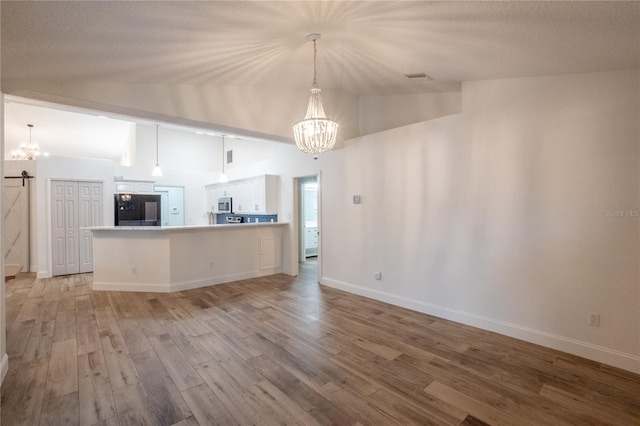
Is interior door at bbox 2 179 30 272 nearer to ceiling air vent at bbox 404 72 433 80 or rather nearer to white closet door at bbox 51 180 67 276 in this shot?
white closet door at bbox 51 180 67 276

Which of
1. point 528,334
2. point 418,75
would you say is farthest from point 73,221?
point 528,334

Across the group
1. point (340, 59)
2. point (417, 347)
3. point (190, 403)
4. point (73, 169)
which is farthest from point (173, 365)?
point (73, 169)

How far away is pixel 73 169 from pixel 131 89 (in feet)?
15.0

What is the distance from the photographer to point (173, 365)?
2660 mm

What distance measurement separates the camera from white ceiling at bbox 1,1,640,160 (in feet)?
6.19

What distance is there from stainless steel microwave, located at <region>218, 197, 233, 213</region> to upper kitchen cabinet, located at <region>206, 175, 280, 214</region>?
0.46 feet

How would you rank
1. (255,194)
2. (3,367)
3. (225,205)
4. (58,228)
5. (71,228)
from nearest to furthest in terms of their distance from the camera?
(3,367)
(58,228)
(71,228)
(255,194)
(225,205)

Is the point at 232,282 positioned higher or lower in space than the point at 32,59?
lower

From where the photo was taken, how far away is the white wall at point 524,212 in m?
2.64

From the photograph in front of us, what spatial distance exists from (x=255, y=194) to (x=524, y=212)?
5.28 metres

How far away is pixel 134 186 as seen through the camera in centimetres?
812

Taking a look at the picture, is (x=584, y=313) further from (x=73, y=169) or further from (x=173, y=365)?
(x=73, y=169)

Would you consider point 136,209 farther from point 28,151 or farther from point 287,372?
→ point 287,372

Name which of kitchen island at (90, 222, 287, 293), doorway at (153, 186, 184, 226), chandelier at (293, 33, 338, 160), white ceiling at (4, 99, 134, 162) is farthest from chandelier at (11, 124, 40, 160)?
chandelier at (293, 33, 338, 160)
